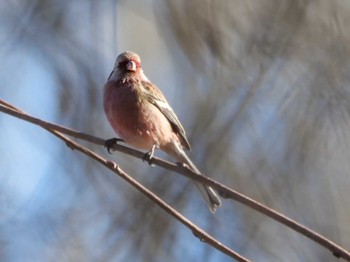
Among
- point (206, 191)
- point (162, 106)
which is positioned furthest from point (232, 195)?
point (162, 106)

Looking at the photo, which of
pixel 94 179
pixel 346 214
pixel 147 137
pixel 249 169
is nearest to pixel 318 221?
pixel 346 214

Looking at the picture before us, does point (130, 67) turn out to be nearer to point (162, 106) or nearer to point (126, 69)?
point (126, 69)

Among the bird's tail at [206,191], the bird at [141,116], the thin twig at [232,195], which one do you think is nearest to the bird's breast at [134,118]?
the bird at [141,116]

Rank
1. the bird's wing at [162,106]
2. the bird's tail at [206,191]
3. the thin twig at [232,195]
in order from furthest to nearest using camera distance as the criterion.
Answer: the bird's wing at [162,106], the bird's tail at [206,191], the thin twig at [232,195]

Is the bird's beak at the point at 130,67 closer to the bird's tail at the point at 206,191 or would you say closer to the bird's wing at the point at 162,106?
the bird's wing at the point at 162,106

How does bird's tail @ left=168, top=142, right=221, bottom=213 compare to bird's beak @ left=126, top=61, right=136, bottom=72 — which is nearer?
bird's tail @ left=168, top=142, right=221, bottom=213

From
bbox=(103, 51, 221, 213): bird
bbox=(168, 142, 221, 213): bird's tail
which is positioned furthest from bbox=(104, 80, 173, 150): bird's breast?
bbox=(168, 142, 221, 213): bird's tail

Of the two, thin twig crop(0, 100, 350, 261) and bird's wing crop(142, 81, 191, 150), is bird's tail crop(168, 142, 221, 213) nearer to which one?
bird's wing crop(142, 81, 191, 150)

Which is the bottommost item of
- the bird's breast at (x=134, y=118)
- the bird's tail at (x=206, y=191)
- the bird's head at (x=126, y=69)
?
the bird's tail at (x=206, y=191)
